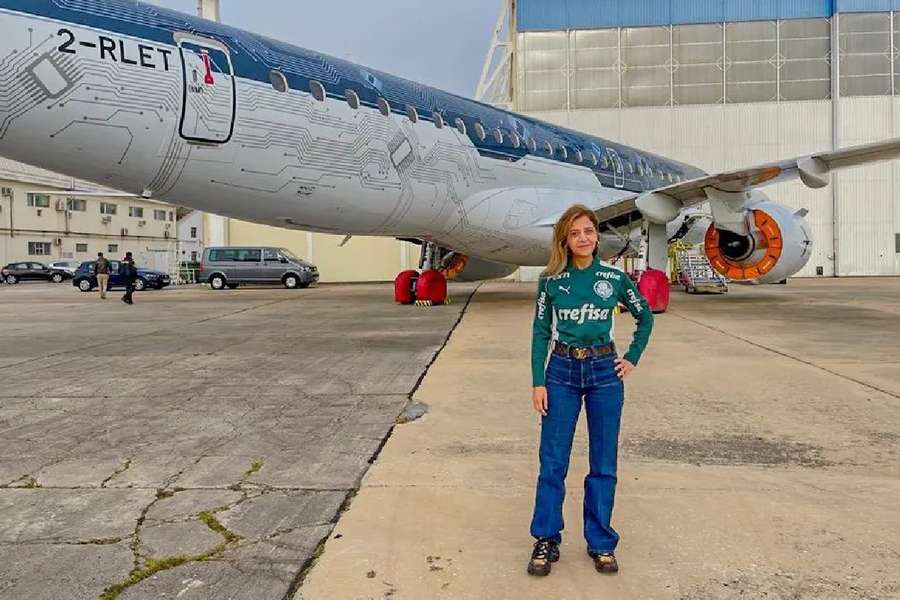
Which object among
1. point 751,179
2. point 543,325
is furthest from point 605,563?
point 751,179

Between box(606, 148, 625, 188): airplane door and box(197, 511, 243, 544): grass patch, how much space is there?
12.6 m

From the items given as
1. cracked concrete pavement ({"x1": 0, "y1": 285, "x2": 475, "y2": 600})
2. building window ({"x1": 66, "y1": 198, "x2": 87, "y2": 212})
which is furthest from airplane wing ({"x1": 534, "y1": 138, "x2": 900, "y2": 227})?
building window ({"x1": 66, "y1": 198, "x2": 87, "y2": 212})

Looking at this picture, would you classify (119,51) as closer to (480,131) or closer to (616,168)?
(480,131)

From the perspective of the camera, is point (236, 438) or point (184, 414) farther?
point (184, 414)

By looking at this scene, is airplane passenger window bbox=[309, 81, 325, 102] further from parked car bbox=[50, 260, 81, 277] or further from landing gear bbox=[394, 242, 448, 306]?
parked car bbox=[50, 260, 81, 277]

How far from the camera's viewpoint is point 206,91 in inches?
265

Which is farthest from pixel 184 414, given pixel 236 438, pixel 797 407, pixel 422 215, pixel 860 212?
pixel 860 212

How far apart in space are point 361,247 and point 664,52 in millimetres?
17604

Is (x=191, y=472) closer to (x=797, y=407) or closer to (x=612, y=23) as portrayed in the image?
(x=797, y=407)

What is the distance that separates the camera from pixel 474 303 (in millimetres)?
15883

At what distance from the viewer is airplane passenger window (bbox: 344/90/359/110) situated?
812cm

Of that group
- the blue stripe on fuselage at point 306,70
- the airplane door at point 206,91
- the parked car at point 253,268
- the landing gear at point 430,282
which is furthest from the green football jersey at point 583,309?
the parked car at point 253,268

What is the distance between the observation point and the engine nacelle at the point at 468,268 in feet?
52.2

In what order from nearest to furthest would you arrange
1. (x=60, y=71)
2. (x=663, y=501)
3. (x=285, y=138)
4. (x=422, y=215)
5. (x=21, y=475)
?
(x=663, y=501) → (x=21, y=475) → (x=60, y=71) → (x=285, y=138) → (x=422, y=215)
